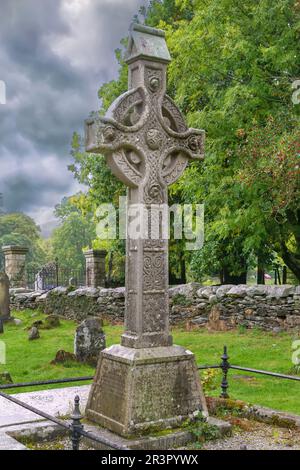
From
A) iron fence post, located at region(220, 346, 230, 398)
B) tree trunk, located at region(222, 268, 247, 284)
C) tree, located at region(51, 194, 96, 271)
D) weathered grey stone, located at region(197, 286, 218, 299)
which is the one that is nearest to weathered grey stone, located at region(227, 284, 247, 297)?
weathered grey stone, located at region(197, 286, 218, 299)

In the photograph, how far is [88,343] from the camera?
10883mm

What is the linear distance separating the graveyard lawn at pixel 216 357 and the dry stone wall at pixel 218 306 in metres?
0.41

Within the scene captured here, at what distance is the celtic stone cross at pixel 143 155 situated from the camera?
5.70 meters

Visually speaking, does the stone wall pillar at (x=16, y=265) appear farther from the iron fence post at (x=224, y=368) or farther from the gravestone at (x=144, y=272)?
the gravestone at (x=144, y=272)

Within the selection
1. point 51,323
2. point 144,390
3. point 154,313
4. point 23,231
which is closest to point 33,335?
point 51,323

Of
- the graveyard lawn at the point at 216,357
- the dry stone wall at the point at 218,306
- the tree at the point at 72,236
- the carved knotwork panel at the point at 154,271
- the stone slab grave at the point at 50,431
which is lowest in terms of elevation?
the graveyard lawn at the point at 216,357

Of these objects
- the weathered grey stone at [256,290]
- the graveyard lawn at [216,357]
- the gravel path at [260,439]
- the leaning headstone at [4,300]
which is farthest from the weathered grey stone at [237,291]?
the gravel path at [260,439]

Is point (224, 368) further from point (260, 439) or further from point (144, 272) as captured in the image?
→ point (144, 272)

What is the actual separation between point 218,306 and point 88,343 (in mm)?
5132

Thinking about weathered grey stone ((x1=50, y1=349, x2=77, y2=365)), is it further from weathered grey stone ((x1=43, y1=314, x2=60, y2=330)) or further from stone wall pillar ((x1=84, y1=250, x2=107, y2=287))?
stone wall pillar ((x1=84, y1=250, x2=107, y2=287))

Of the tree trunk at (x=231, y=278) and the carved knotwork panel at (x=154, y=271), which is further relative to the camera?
the tree trunk at (x=231, y=278)

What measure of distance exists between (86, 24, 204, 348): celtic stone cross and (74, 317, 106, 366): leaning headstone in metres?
5.21
